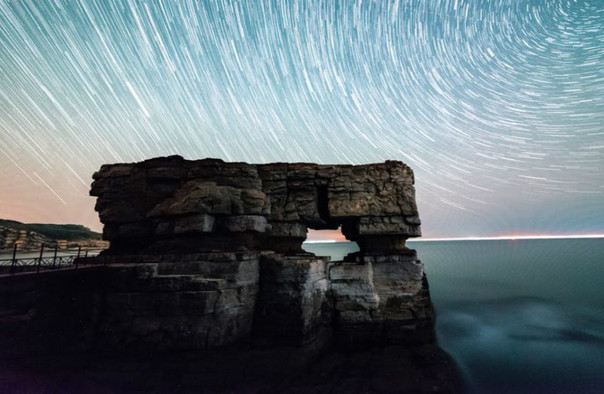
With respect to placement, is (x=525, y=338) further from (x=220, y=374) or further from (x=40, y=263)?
(x=40, y=263)

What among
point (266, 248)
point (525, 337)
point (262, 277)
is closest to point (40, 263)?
point (262, 277)

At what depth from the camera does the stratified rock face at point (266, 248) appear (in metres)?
12.2

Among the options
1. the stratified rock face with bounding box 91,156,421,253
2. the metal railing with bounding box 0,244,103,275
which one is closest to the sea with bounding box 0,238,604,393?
the stratified rock face with bounding box 91,156,421,253

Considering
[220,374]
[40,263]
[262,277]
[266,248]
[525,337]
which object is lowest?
[525,337]

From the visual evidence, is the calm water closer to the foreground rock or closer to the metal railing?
the foreground rock

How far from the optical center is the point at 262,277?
14.4 m

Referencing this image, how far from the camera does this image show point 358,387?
11.6 metres

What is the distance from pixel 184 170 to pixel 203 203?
11.2ft

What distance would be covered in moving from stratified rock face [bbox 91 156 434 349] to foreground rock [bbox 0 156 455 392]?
65 millimetres

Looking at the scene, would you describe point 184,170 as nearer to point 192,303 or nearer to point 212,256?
point 212,256

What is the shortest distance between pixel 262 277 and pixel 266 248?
10.1ft

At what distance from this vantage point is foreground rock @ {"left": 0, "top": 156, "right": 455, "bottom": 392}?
475 inches

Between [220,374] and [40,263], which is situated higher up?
[40,263]

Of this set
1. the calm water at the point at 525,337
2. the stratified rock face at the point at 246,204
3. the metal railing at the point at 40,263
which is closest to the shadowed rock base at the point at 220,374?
the metal railing at the point at 40,263
